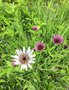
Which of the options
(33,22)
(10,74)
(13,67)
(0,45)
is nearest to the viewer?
(13,67)

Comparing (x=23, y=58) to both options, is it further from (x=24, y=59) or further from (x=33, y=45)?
(x=33, y=45)

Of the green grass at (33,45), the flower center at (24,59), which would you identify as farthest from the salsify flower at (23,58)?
the green grass at (33,45)

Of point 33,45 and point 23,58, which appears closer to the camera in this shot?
point 23,58

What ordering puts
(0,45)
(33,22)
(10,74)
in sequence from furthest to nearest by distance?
(33,22) → (0,45) → (10,74)

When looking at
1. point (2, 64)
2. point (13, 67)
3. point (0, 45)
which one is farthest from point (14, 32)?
point (13, 67)

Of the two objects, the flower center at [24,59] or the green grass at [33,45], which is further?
the green grass at [33,45]

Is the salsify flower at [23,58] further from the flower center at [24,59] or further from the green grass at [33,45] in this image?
the green grass at [33,45]

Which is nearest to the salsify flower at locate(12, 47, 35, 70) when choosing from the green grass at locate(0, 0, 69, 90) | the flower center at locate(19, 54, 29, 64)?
the flower center at locate(19, 54, 29, 64)

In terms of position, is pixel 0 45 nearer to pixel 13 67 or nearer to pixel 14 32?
pixel 14 32

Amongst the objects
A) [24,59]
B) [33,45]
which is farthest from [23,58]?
[33,45]
